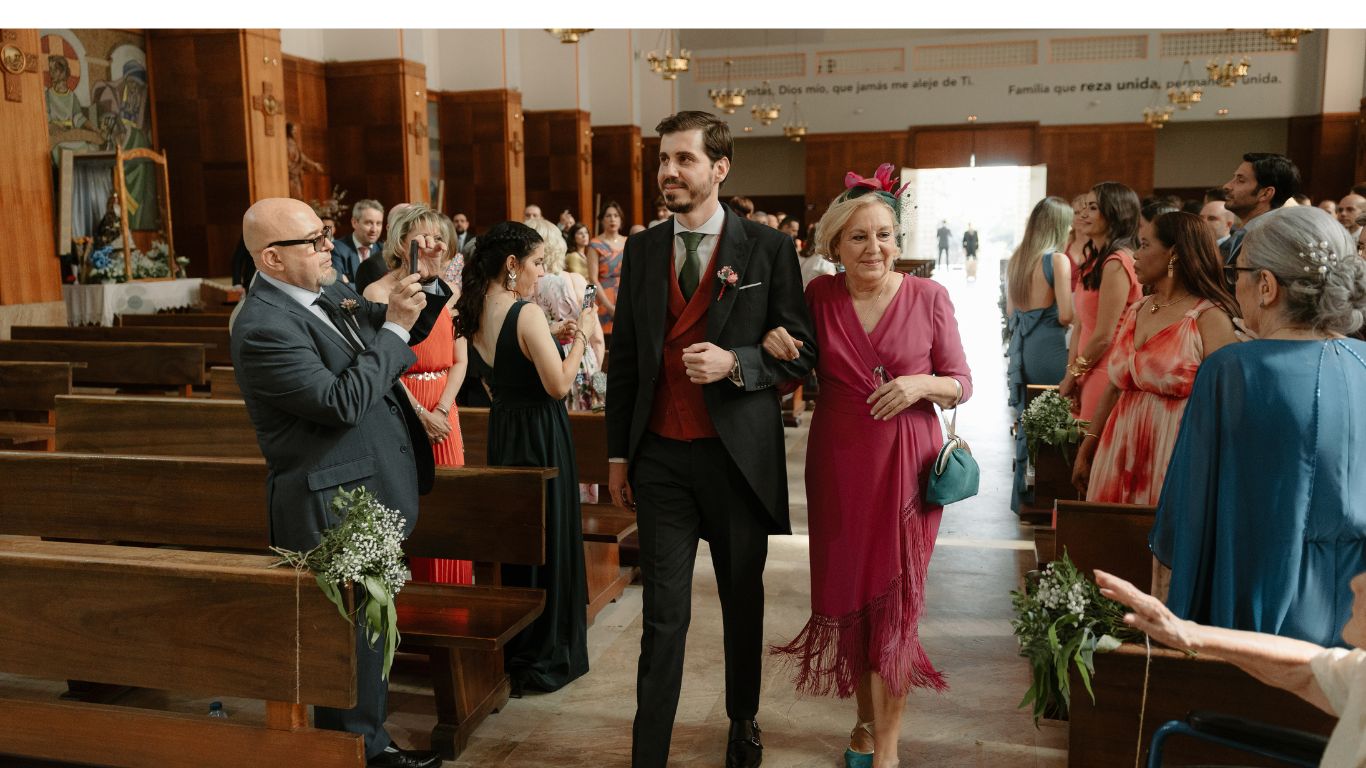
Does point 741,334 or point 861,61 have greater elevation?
point 861,61

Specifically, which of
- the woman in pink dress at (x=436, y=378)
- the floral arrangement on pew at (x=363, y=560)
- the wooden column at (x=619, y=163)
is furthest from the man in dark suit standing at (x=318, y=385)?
the wooden column at (x=619, y=163)

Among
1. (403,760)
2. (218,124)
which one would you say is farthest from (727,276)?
(218,124)

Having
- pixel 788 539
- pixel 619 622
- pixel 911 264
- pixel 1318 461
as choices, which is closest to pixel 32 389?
A: pixel 619 622

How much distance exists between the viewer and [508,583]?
12.4 ft

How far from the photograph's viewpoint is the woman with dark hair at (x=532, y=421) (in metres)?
3.43

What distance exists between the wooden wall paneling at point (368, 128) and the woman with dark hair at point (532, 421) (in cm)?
1234

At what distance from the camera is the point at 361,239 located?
6457mm

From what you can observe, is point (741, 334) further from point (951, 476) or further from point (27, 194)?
point (27, 194)

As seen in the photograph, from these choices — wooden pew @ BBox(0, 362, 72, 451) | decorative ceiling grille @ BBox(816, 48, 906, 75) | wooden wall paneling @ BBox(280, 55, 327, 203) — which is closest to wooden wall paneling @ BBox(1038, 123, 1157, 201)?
decorative ceiling grille @ BBox(816, 48, 906, 75)

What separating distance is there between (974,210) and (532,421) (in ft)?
79.9

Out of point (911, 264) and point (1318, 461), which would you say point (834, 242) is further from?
point (911, 264)

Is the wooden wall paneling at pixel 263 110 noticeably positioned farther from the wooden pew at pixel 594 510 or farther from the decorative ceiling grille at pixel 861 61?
the decorative ceiling grille at pixel 861 61

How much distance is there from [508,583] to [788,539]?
1.80 m

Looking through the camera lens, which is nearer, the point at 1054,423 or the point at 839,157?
the point at 1054,423
